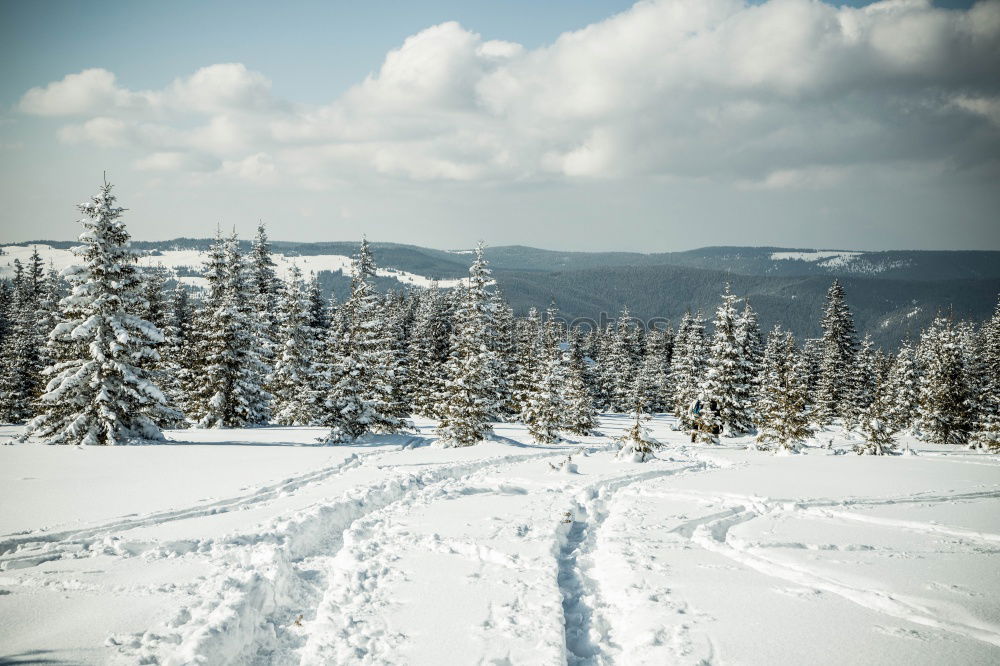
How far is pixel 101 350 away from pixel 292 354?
1615cm

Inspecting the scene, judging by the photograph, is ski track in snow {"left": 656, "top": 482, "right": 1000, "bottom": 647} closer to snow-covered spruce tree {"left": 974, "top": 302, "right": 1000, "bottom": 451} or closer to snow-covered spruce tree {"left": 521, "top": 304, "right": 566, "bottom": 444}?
snow-covered spruce tree {"left": 521, "top": 304, "right": 566, "bottom": 444}

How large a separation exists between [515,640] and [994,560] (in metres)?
8.46

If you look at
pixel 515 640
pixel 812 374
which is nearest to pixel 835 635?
pixel 515 640

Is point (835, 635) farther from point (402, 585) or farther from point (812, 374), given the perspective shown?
point (812, 374)

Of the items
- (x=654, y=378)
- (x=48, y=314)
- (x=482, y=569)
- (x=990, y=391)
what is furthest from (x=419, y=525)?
(x=654, y=378)

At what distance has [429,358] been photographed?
50469 mm

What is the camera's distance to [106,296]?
19.8 metres

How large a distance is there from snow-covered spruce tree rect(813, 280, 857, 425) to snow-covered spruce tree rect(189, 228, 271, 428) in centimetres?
5045

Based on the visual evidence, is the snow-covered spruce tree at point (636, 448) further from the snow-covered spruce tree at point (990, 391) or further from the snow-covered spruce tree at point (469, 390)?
the snow-covered spruce tree at point (990, 391)

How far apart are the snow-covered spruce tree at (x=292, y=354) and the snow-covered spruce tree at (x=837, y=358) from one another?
1870 inches

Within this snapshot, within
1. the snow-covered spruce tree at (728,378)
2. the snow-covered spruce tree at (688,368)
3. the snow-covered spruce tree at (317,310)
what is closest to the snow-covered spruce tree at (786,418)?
the snow-covered spruce tree at (728,378)

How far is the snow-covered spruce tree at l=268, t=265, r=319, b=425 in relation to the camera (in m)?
34.3

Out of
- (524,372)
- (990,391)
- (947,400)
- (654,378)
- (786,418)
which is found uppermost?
(786,418)

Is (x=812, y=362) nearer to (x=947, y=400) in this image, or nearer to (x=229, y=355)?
(x=947, y=400)
